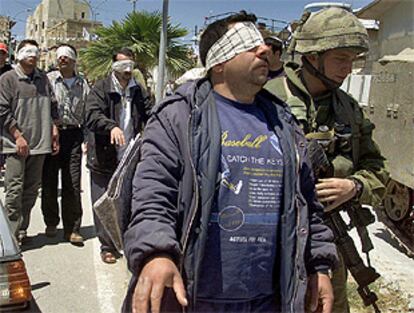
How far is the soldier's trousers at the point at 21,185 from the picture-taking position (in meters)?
4.99

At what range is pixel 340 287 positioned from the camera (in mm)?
2664

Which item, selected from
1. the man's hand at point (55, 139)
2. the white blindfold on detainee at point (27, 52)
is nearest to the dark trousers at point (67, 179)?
the man's hand at point (55, 139)

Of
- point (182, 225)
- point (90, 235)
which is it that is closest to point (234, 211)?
point (182, 225)

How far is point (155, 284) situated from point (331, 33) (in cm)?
147

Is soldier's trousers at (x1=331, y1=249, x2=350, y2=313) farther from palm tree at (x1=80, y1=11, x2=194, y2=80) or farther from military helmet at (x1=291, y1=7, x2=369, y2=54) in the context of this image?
palm tree at (x1=80, y1=11, x2=194, y2=80)

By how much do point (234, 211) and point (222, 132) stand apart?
0.27 m

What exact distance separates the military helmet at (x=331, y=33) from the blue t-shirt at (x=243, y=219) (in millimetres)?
778

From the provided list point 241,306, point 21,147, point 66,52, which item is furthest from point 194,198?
point 66,52

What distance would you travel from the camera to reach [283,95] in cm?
260

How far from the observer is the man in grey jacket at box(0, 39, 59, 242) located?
195 inches

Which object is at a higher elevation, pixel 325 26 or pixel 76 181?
pixel 325 26

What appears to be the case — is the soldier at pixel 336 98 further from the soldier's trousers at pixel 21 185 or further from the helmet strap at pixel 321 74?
the soldier's trousers at pixel 21 185

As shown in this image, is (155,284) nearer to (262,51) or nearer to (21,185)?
(262,51)

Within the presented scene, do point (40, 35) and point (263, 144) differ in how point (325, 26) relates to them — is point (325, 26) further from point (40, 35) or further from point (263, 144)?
point (40, 35)
